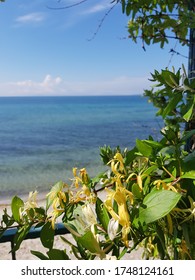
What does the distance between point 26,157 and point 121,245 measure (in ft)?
54.5

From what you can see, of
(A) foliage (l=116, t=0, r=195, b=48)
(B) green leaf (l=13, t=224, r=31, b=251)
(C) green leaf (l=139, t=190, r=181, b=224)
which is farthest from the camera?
(A) foliage (l=116, t=0, r=195, b=48)

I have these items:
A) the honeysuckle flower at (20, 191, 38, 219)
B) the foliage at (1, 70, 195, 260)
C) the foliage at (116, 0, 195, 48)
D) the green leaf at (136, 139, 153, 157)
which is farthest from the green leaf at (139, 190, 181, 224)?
the foliage at (116, 0, 195, 48)

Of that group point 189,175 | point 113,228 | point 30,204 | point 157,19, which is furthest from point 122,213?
point 157,19

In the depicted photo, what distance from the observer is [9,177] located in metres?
11.7

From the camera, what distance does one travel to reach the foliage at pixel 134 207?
51 cm

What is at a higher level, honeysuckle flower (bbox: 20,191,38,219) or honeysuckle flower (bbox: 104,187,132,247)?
honeysuckle flower (bbox: 104,187,132,247)

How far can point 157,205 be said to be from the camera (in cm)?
51

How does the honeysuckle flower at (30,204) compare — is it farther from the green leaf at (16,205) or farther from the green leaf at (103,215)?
the green leaf at (103,215)

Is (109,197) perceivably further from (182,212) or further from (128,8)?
(128,8)

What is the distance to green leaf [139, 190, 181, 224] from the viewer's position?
1.62ft

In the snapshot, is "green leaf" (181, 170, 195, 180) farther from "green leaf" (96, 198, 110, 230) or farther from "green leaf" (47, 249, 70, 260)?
"green leaf" (47, 249, 70, 260)

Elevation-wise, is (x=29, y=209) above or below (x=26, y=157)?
above
